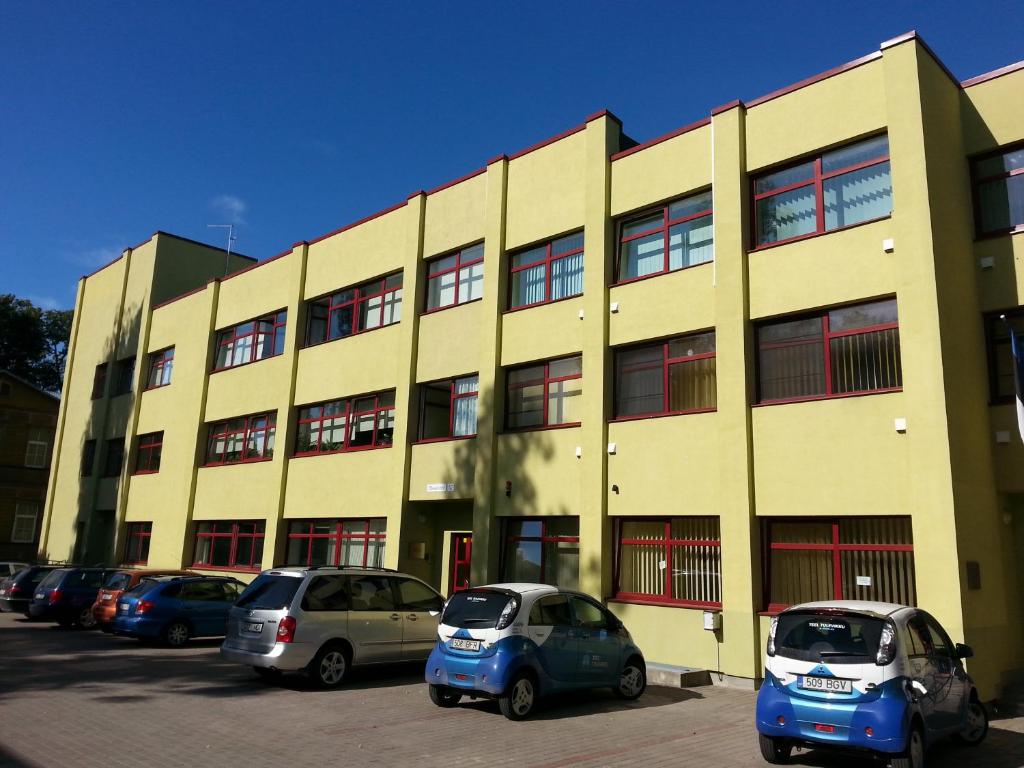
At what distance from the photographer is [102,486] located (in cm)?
3206

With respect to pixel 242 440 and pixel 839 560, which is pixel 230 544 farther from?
pixel 839 560

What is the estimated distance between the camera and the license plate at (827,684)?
26.1 feet

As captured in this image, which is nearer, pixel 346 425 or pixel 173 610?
pixel 173 610

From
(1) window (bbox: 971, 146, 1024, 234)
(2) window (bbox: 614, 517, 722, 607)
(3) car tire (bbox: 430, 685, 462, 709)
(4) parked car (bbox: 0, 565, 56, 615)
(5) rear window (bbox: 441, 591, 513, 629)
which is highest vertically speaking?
(1) window (bbox: 971, 146, 1024, 234)

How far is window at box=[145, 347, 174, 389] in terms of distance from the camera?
99.0 ft

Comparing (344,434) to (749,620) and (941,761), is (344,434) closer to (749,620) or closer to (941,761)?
(749,620)

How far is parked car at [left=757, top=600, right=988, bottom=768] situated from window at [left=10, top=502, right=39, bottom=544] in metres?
43.0

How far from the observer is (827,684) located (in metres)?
8.08

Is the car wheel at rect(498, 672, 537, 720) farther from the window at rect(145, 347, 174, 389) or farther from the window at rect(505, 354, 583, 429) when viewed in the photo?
the window at rect(145, 347, 174, 389)

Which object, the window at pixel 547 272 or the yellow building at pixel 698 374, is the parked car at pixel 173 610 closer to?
the yellow building at pixel 698 374

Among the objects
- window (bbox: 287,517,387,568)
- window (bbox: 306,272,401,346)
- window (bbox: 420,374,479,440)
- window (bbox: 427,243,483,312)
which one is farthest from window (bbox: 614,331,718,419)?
window (bbox: 287,517,387,568)

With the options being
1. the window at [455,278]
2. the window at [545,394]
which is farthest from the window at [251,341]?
the window at [545,394]

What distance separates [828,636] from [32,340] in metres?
57.4

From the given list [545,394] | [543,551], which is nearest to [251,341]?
[545,394]
